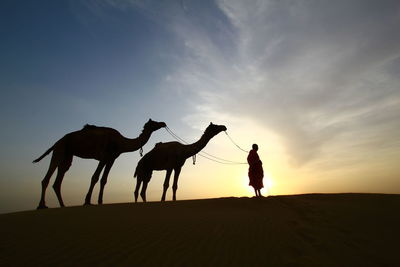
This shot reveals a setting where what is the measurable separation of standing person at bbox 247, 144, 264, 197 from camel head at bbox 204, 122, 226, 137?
395 centimetres

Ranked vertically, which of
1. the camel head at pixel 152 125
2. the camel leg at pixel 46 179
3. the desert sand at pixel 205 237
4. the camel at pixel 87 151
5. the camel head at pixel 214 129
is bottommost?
the desert sand at pixel 205 237

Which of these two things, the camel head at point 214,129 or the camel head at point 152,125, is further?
the camel head at point 214,129

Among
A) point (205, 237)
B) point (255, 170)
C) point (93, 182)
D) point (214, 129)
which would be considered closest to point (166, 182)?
point (214, 129)

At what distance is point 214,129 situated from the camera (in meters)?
18.6

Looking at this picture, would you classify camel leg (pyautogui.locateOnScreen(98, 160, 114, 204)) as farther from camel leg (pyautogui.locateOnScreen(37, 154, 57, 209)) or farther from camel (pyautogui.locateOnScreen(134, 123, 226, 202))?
camel (pyautogui.locateOnScreen(134, 123, 226, 202))

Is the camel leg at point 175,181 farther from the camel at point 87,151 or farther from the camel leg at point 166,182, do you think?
the camel at point 87,151

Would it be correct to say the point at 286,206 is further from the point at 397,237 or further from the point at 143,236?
the point at 143,236

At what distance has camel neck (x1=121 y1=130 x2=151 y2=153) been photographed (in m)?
15.2

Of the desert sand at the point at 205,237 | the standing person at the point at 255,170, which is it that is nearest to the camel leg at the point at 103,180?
the desert sand at the point at 205,237

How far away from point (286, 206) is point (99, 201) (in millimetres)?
8173

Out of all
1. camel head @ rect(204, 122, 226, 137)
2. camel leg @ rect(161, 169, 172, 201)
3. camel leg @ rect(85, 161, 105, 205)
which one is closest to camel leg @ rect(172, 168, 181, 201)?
camel leg @ rect(161, 169, 172, 201)

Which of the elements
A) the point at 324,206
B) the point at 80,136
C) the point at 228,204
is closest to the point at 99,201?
the point at 80,136

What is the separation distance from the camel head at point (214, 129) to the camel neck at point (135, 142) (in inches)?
156

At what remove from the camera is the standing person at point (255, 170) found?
14.4 meters
